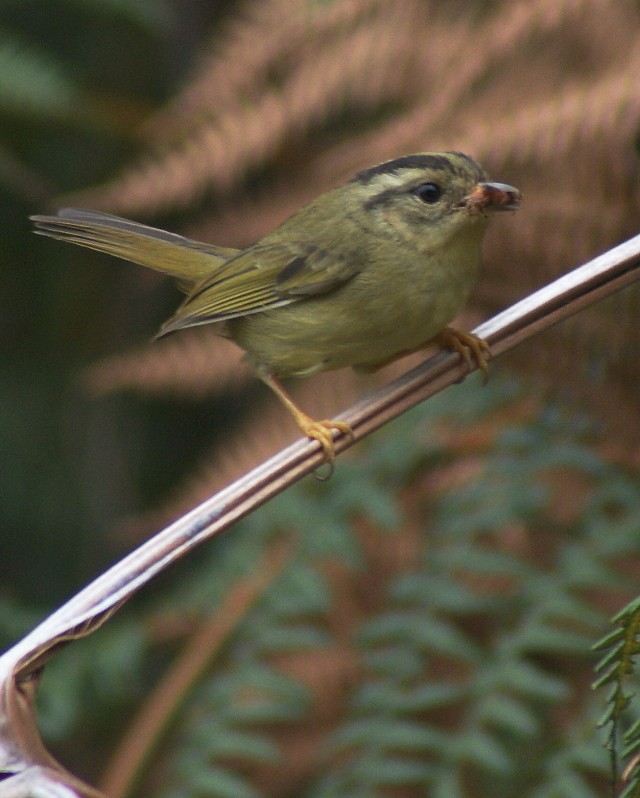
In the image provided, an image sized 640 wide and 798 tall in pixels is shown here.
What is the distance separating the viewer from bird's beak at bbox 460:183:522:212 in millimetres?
2113

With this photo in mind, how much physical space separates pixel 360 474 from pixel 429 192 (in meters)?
0.86

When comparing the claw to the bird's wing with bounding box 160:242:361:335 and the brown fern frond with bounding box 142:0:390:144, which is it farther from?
the brown fern frond with bounding box 142:0:390:144

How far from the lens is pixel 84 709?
283cm

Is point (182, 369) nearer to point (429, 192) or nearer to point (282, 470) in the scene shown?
point (429, 192)

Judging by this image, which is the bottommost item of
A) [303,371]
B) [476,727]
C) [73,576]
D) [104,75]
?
[476,727]

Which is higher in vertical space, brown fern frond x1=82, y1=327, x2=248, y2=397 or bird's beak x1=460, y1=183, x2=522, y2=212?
brown fern frond x1=82, y1=327, x2=248, y2=397

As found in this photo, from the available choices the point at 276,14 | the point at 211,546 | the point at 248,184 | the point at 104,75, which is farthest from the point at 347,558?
the point at 104,75

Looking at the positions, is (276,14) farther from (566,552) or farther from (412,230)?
(566,552)

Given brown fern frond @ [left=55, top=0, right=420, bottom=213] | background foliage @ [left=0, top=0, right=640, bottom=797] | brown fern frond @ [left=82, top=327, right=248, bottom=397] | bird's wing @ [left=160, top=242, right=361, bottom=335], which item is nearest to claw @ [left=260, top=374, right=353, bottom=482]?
bird's wing @ [left=160, top=242, right=361, bottom=335]

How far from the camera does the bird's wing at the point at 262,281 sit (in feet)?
8.12

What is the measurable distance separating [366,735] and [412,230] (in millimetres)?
1064

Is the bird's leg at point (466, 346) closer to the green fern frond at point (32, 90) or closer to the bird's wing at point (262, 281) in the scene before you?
the bird's wing at point (262, 281)

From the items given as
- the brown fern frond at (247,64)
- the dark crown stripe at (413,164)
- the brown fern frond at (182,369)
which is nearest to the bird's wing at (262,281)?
the dark crown stripe at (413,164)

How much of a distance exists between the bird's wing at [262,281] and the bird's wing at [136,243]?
0.09m
